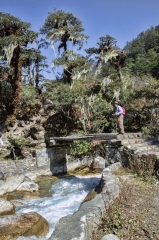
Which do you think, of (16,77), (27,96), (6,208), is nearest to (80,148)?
(27,96)

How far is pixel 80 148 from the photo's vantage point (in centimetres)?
1292

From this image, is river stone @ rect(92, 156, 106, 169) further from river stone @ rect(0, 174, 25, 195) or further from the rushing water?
river stone @ rect(0, 174, 25, 195)

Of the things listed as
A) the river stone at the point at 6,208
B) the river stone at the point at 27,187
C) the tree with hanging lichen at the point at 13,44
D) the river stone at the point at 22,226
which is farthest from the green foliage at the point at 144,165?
the tree with hanging lichen at the point at 13,44

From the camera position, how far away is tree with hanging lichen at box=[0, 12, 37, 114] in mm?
12414

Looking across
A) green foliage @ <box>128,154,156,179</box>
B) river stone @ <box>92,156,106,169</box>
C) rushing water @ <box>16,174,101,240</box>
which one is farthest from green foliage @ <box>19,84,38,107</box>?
green foliage @ <box>128,154,156,179</box>

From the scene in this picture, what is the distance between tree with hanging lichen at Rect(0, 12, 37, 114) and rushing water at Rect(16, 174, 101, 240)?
736 cm

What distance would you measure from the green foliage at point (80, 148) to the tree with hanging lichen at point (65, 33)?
21.0 feet

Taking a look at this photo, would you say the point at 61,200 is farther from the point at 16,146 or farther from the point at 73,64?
the point at 73,64

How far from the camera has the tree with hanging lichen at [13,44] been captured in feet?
40.7

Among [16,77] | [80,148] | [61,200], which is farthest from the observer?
[16,77]

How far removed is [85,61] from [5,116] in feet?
25.3

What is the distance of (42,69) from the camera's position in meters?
19.6

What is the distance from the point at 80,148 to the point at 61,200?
204 inches

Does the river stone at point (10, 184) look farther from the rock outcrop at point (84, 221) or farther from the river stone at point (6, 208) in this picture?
the rock outcrop at point (84, 221)
